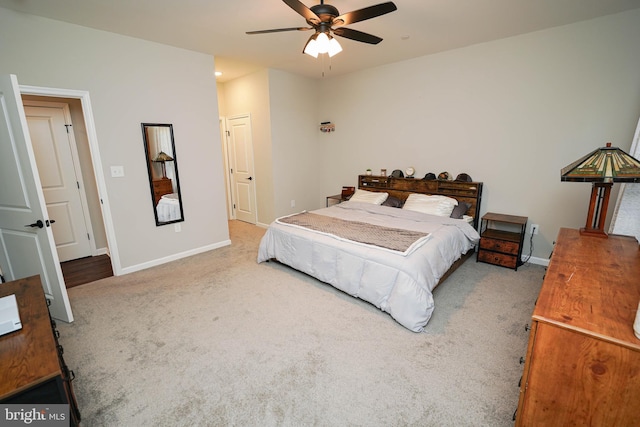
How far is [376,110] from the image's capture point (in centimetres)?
473

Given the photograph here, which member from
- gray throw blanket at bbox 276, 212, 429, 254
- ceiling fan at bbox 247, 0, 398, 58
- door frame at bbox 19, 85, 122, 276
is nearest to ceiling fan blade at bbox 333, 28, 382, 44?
ceiling fan at bbox 247, 0, 398, 58

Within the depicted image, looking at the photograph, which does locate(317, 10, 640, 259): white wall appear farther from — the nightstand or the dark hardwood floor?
the dark hardwood floor

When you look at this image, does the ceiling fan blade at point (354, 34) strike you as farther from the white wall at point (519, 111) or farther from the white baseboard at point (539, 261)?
the white baseboard at point (539, 261)

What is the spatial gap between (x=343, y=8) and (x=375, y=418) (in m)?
3.28

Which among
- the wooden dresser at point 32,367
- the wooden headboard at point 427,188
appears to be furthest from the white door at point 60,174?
the wooden headboard at point 427,188

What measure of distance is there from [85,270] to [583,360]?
191 inches

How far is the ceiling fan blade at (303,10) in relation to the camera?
1.94 m

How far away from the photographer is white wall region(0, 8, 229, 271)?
277 centimetres

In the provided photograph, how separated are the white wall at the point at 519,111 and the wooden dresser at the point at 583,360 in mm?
2516

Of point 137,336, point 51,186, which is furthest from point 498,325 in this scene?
point 51,186

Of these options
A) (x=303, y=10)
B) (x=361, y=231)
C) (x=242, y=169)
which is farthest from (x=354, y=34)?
(x=242, y=169)

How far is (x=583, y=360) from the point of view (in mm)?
1096

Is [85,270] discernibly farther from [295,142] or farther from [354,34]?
[354,34]

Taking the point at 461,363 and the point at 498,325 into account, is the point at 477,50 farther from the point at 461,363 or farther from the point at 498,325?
the point at 461,363
